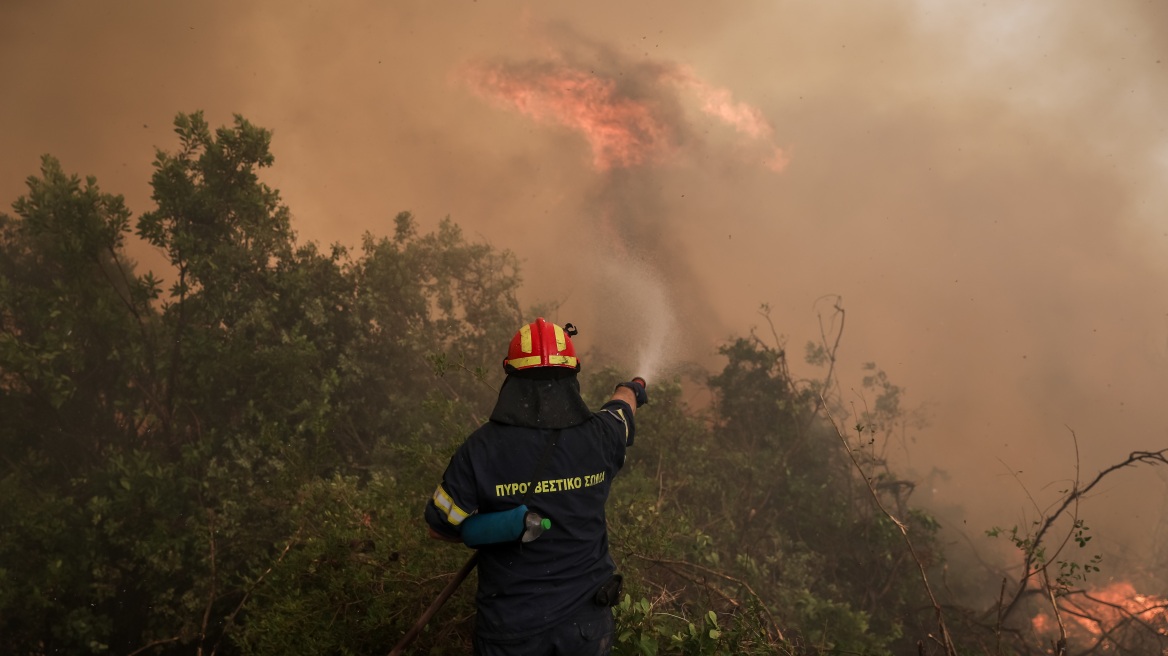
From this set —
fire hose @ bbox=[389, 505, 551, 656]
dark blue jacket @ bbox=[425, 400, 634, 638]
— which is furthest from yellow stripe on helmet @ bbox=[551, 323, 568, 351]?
fire hose @ bbox=[389, 505, 551, 656]

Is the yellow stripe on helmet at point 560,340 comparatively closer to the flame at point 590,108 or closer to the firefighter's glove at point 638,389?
the firefighter's glove at point 638,389

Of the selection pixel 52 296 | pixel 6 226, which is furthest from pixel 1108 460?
pixel 6 226

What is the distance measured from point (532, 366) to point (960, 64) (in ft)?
50.2

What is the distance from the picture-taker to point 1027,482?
12.0 metres

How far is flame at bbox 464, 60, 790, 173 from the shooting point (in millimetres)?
13242

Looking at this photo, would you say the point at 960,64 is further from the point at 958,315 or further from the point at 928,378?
the point at 928,378

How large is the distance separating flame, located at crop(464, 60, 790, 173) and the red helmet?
11344mm

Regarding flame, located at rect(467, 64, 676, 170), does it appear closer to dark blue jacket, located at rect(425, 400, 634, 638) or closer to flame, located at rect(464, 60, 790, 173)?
flame, located at rect(464, 60, 790, 173)

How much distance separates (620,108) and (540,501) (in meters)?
12.8

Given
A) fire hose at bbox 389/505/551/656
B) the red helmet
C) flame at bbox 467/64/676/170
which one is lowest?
fire hose at bbox 389/505/551/656

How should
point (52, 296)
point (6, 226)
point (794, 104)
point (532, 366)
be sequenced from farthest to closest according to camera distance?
point (794, 104) → point (6, 226) → point (52, 296) → point (532, 366)

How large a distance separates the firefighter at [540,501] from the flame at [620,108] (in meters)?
11.5

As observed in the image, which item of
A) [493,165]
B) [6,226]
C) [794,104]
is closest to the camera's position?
[6,226]

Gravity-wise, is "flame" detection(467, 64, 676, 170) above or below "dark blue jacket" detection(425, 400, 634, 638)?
above
